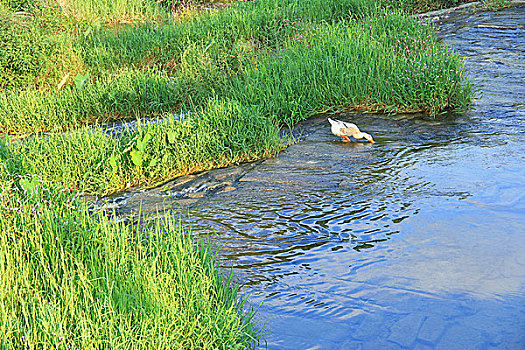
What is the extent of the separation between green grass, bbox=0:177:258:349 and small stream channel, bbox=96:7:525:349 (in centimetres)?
40

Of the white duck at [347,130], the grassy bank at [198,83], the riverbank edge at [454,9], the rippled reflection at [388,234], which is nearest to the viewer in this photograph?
the rippled reflection at [388,234]

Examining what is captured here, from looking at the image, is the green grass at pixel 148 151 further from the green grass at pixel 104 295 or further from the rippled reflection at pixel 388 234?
the green grass at pixel 104 295

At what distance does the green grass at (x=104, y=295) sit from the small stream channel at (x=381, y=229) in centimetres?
40

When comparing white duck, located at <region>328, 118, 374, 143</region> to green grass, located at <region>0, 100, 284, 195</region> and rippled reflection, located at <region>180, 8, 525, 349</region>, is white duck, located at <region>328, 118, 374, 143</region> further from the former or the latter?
green grass, located at <region>0, 100, 284, 195</region>

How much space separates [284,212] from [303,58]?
3901mm

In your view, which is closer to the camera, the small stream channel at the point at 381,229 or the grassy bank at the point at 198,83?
the small stream channel at the point at 381,229

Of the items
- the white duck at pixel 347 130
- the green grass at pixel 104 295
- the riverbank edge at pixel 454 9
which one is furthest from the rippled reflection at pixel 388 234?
the riverbank edge at pixel 454 9

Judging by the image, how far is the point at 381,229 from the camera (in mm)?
4809

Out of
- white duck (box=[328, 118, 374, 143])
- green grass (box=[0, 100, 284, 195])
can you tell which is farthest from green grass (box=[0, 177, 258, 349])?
white duck (box=[328, 118, 374, 143])

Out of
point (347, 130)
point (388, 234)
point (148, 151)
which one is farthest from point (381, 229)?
point (148, 151)

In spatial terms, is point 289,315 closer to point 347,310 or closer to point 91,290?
point 347,310

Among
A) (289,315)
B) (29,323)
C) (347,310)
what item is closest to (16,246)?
(29,323)

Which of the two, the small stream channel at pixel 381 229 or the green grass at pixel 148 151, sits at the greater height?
the green grass at pixel 148 151

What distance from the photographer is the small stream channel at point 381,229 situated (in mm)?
3600
